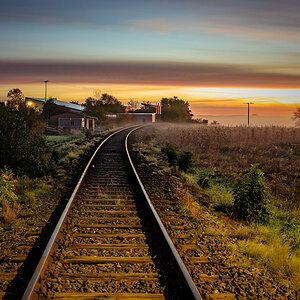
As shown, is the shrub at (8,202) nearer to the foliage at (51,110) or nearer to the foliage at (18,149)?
the foliage at (18,149)

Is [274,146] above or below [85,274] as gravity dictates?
above

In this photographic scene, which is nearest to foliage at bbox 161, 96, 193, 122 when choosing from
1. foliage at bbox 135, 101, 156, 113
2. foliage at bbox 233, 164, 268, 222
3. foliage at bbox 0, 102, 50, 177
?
foliage at bbox 135, 101, 156, 113

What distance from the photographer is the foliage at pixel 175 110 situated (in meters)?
106

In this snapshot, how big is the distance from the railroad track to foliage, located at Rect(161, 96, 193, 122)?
98436 millimetres

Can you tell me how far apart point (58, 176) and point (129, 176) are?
8.75ft

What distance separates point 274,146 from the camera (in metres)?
19.6

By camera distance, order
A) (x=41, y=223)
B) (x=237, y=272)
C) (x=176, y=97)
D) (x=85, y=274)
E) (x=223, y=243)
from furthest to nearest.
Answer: (x=176, y=97)
(x=41, y=223)
(x=223, y=243)
(x=237, y=272)
(x=85, y=274)

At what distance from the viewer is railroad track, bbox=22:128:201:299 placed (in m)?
4.27

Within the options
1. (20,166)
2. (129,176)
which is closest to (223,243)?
(129,176)

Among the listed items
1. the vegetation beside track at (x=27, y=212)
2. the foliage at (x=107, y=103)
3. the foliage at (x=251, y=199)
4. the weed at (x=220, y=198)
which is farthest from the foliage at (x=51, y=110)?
the foliage at (x=251, y=199)

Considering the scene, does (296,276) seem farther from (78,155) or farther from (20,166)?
(78,155)

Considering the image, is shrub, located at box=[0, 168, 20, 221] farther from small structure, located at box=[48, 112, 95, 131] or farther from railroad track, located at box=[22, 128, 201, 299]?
small structure, located at box=[48, 112, 95, 131]

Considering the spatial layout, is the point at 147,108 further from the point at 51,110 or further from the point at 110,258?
the point at 110,258

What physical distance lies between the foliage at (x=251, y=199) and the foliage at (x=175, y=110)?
96855 millimetres
